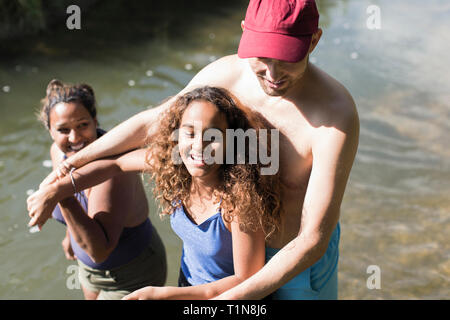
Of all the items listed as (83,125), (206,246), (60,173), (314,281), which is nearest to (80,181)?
(60,173)

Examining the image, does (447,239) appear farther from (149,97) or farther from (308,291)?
(149,97)

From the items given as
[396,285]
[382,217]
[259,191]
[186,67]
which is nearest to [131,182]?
[259,191]

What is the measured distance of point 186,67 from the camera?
22.8 feet

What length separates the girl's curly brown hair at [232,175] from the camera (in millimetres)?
2000

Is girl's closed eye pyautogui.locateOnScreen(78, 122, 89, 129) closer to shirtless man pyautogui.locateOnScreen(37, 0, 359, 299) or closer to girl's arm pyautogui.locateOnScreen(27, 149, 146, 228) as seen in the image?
girl's arm pyautogui.locateOnScreen(27, 149, 146, 228)

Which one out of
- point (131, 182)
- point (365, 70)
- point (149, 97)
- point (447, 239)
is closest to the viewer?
point (131, 182)

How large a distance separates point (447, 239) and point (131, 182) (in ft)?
9.75

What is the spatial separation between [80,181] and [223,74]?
0.79 metres

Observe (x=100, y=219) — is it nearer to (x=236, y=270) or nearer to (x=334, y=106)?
(x=236, y=270)

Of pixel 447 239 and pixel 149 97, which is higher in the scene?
pixel 149 97

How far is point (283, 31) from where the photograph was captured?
6.06ft

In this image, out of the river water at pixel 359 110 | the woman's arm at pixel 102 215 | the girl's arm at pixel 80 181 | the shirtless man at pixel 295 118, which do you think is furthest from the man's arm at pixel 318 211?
the river water at pixel 359 110

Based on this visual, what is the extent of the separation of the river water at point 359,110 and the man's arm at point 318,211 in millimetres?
2116

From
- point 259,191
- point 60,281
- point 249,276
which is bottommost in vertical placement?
point 60,281
